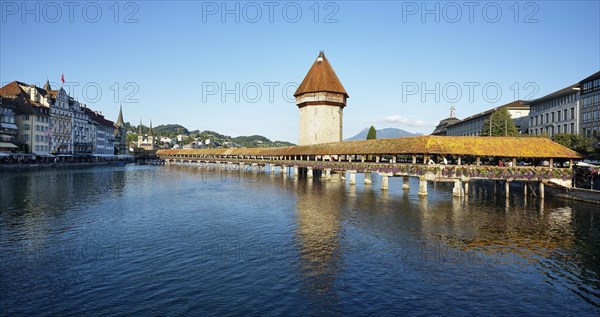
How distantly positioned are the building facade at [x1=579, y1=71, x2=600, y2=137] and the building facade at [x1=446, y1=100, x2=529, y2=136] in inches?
872

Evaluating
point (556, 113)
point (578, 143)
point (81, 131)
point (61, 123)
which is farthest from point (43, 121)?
point (556, 113)

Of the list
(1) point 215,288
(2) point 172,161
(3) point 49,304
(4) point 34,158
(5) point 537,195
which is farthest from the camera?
(2) point 172,161

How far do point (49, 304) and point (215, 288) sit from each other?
15.2 feet

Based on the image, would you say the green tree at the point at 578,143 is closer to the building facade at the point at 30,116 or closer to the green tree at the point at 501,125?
the green tree at the point at 501,125

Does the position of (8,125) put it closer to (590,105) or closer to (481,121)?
(590,105)

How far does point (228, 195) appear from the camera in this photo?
3822 centimetres

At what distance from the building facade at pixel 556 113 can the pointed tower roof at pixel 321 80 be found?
3464 centimetres

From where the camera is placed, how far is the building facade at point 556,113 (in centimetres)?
5781

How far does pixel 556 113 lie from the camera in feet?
207

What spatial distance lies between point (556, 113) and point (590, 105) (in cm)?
967

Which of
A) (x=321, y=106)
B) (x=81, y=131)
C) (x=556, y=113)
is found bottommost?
(x=81, y=131)

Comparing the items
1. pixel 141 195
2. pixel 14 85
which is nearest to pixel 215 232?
pixel 141 195

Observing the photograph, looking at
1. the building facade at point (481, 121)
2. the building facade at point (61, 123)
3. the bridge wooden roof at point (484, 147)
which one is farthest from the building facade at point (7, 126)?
the building facade at point (481, 121)

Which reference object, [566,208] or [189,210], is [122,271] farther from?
[566,208]
